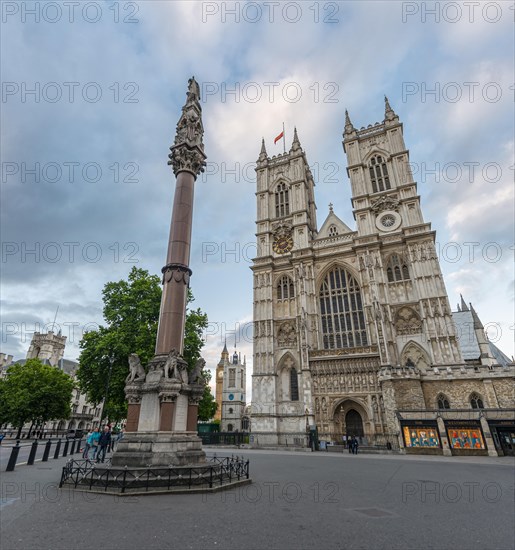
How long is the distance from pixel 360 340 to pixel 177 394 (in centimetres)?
2779

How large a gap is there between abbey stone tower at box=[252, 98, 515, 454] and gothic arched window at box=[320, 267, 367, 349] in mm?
119

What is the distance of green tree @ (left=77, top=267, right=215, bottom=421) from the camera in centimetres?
2264

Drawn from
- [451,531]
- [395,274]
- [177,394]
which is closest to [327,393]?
[395,274]

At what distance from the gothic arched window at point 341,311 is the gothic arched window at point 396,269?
367 cm

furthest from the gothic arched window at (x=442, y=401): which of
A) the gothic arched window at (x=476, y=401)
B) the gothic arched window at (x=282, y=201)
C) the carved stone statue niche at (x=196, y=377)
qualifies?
the gothic arched window at (x=282, y=201)

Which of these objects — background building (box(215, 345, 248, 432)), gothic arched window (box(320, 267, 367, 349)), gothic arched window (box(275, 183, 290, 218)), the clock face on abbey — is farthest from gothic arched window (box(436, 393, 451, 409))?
background building (box(215, 345, 248, 432))

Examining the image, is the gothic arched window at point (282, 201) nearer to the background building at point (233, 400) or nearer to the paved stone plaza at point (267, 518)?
the paved stone plaza at point (267, 518)

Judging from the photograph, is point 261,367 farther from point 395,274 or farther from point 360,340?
point 395,274

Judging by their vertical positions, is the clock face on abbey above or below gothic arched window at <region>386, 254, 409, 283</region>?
above

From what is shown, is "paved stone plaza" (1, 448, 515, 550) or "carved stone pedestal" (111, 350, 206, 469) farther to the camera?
"carved stone pedestal" (111, 350, 206, 469)

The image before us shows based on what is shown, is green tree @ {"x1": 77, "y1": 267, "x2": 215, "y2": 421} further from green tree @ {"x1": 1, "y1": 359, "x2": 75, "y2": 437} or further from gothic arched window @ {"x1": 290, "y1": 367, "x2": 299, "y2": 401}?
green tree @ {"x1": 1, "y1": 359, "x2": 75, "y2": 437}

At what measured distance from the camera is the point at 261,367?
3644 centimetres

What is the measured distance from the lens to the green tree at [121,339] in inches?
891

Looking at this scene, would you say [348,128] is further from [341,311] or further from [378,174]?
[341,311]
